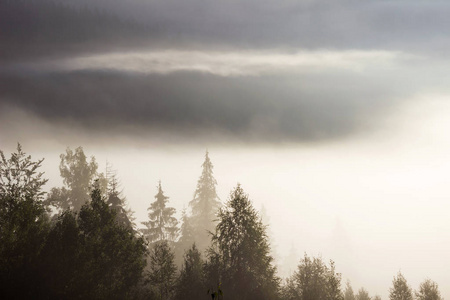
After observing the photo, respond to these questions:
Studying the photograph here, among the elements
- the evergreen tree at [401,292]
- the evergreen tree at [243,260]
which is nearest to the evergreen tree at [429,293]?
the evergreen tree at [401,292]

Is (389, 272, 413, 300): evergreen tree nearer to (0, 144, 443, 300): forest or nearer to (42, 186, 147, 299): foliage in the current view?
(0, 144, 443, 300): forest

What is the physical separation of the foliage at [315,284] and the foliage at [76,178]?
47.7m

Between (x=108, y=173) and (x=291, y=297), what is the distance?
49.4 m

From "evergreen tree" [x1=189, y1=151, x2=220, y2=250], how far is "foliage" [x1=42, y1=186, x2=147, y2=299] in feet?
143

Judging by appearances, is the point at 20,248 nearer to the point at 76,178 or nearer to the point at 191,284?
the point at 191,284

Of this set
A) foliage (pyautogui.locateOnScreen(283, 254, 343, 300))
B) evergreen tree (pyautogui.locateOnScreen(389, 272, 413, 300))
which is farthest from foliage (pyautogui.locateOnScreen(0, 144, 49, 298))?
evergreen tree (pyautogui.locateOnScreen(389, 272, 413, 300))

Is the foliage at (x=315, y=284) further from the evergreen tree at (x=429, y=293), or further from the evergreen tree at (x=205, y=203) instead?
the evergreen tree at (x=205, y=203)

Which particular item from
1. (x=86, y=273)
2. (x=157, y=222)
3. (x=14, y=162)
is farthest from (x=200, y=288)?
(x=14, y=162)

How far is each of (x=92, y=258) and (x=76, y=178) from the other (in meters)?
48.1

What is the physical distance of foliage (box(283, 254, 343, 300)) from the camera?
58.9 meters

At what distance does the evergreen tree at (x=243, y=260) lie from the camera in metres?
53.2

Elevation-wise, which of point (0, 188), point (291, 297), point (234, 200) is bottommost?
point (291, 297)

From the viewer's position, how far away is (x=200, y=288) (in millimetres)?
56188

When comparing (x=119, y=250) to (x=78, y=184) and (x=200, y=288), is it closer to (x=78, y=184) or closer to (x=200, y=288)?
(x=200, y=288)
